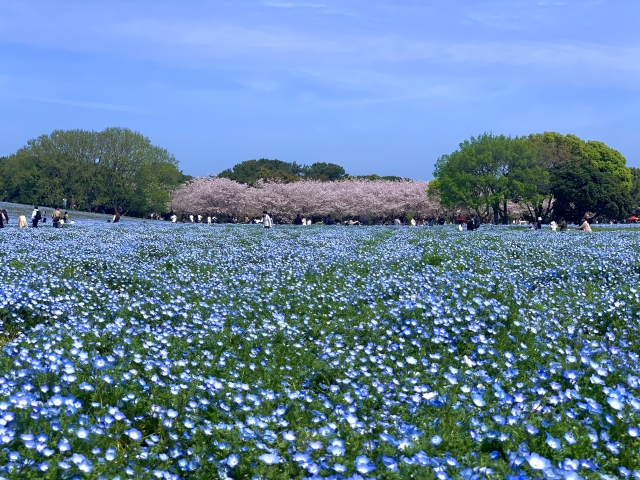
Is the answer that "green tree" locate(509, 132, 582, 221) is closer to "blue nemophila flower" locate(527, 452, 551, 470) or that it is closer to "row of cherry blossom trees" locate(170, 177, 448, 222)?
"row of cherry blossom trees" locate(170, 177, 448, 222)

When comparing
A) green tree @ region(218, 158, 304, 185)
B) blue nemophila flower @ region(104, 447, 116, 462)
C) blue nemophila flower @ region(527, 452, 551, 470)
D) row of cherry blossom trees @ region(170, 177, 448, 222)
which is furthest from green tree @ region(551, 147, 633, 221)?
blue nemophila flower @ region(104, 447, 116, 462)

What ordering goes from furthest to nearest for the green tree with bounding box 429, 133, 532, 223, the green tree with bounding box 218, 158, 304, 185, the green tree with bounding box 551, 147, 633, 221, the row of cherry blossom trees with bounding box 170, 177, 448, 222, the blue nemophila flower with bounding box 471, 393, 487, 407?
the green tree with bounding box 218, 158, 304, 185
the row of cherry blossom trees with bounding box 170, 177, 448, 222
the green tree with bounding box 551, 147, 633, 221
the green tree with bounding box 429, 133, 532, 223
the blue nemophila flower with bounding box 471, 393, 487, 407

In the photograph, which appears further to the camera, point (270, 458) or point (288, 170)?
point (288, 170)

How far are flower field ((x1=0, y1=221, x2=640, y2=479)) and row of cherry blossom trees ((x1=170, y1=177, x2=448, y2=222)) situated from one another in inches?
2510

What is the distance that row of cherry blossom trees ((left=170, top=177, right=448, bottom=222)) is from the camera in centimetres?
7506

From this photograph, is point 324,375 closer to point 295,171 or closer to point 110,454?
point 110,454

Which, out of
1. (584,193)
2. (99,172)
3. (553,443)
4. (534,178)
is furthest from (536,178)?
(553,443)

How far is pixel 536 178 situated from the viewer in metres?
49.7

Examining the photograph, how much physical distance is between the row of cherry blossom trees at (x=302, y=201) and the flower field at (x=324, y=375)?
6375 cm

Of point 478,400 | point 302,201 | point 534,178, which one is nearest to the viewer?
point 478,400

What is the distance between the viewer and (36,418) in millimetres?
4246

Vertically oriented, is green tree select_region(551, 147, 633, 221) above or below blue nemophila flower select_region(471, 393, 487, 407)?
above

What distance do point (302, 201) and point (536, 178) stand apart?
32581mm

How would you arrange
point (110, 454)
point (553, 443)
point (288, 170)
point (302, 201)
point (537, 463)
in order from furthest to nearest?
point (288, 170) < point (302, 201) < point (110, 454) < point (553, 443) < point (537, 463)
